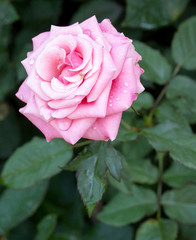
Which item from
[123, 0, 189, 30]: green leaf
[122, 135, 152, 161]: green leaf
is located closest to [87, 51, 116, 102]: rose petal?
[122, 135, 152, 161]: green leaf

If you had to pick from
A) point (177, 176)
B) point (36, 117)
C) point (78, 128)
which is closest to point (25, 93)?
point (36, 117)

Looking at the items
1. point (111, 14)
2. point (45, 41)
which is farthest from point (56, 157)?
point (111, 14)

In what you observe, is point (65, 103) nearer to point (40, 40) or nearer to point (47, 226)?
point (40, 40)

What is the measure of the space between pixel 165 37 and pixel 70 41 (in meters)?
1.03

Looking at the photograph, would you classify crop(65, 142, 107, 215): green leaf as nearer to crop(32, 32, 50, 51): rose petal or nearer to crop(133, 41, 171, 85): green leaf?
crop(32, 32, 50, 51): rose petal

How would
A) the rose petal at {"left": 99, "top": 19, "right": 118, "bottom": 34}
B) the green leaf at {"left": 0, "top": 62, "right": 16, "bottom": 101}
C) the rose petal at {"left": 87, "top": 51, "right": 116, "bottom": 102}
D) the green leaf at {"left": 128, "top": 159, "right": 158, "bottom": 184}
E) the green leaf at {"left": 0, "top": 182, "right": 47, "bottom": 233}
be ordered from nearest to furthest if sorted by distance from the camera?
the rose petal at {"left": 87, "top": 51, "right": 116, "bottom": 102}, the rose petal at {"left": 99, "top": 19, "right": 118, "bottom": 34}, the green leaf at {"left": 128, "top": 159, "right": 158, "bottom": 184}, the green leaf at {"left": 0, "top": 182, "right": 47, "bottom": 233}, the green leaf at {"left": 0, "top": 62, "right": 16, "bottom": 101}

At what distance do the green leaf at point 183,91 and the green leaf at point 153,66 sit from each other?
4cm

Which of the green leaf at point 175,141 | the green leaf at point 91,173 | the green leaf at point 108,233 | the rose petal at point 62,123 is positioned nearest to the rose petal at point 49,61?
the rose petal at point 62,123

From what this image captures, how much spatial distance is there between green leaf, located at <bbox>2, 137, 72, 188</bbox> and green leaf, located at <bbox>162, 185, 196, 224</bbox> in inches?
15.7

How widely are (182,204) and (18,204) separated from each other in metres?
0.67

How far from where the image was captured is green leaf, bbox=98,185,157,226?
1.18 metres

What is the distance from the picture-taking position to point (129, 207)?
1.20 meters

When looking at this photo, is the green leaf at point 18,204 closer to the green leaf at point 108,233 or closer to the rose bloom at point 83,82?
the green leaf at point 108,233

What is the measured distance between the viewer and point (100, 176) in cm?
83
